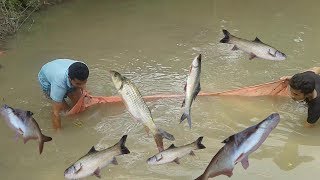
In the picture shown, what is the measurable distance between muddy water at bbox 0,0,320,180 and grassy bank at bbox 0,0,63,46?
0.19 m

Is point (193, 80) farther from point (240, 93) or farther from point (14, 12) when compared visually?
point (14, 12)

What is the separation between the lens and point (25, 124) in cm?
451

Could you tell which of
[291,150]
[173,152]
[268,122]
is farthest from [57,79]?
[268,122]

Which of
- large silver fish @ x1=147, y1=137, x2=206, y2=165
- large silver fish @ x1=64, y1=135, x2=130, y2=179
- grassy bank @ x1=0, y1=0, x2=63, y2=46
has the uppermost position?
large silver fish @ x1=64, y1=135, x2=130, y2=179

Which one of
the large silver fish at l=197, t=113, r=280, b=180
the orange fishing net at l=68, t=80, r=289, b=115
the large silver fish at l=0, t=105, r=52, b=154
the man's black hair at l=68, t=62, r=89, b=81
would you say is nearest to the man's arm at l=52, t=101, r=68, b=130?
the orange fishing net at l=68, t=80, r=289, b=115

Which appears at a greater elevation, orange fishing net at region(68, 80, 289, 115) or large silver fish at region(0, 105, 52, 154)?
large silver fish at region(0, 105, 52, 154)

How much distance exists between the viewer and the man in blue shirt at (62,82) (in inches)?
211

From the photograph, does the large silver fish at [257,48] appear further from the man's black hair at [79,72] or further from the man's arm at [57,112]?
the man's arm at [57,112]

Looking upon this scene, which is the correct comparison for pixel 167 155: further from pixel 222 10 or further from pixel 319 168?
pixel 222 10

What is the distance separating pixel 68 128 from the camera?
19.4 feet

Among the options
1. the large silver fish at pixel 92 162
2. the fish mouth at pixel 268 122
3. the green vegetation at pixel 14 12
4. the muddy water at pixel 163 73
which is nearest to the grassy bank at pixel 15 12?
the green vegetation at pixel 14 12

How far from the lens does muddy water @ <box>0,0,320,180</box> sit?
5.21 meters

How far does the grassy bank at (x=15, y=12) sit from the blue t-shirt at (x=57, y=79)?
3.40 meters

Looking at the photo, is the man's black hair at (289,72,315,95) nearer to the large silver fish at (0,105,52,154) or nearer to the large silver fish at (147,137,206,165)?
the large silver fish at (147,137,206,165)
